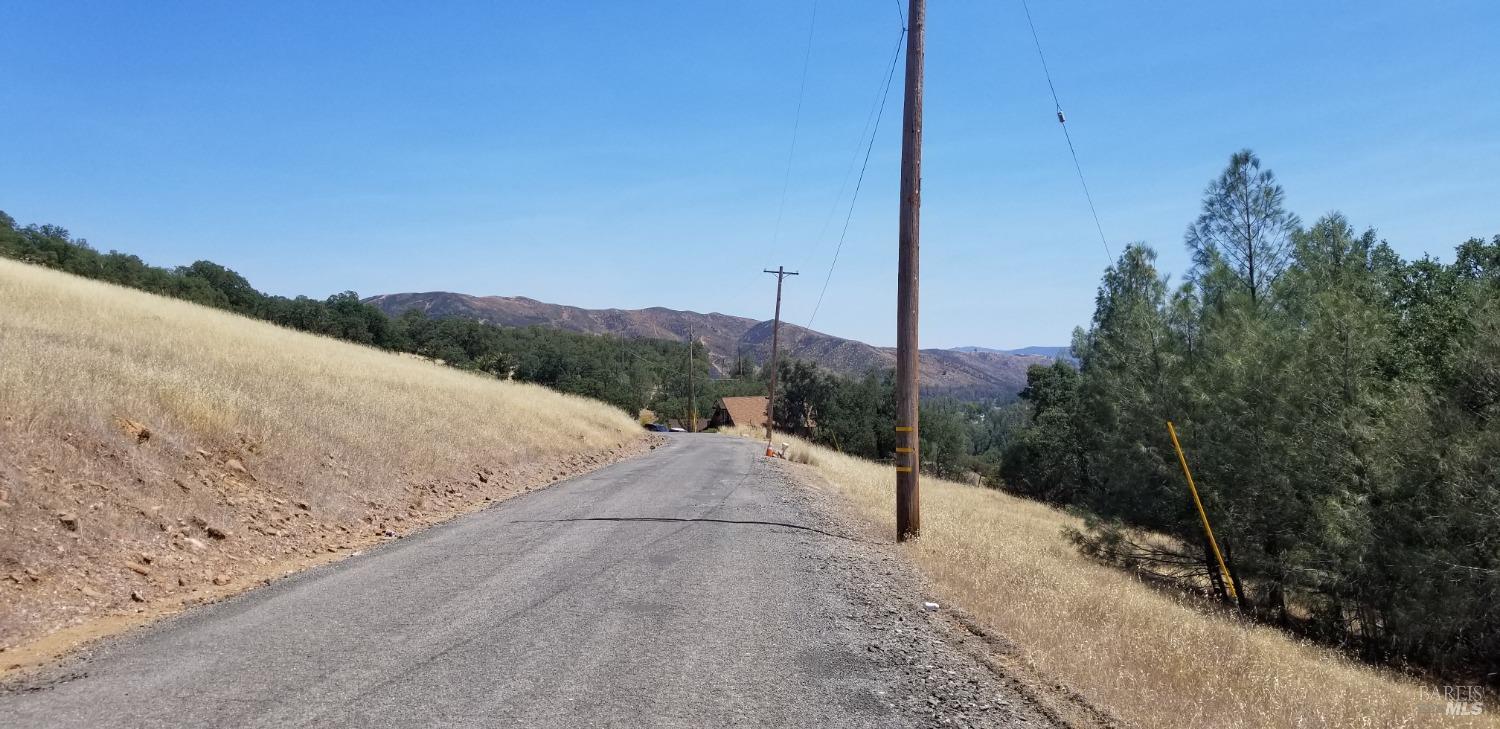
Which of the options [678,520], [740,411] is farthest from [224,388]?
[740,411]

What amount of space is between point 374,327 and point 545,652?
261 feet

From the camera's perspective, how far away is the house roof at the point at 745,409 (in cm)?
9325

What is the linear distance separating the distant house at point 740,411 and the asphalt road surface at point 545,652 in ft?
271

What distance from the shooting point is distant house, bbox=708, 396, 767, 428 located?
93312mm

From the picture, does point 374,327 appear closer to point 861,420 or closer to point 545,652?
point 861,420

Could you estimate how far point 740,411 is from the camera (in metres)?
94.5

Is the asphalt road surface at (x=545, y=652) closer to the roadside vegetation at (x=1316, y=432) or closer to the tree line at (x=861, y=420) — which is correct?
the roadside vegetation at (x=1316, y=432)

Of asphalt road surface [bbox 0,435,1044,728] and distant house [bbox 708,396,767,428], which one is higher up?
asphalt road surface [bbox 0,435,1044,728]

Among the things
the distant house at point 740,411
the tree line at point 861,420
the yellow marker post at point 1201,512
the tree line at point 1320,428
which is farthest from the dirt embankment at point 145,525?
the distant house at point 740,411

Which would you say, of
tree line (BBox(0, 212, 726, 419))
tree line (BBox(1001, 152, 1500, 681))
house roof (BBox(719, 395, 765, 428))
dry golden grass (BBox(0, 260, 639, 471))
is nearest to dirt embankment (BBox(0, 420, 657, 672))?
dry golden grass (BBox(0, 260, 639, 471))

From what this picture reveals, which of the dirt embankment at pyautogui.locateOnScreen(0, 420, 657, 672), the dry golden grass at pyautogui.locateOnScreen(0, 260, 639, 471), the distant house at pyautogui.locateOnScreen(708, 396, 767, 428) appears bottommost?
the distant house at pyautogui.locateOnScreen(708, 396, 767, 428)

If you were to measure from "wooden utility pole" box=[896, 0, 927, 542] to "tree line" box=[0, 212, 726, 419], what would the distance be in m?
44.9

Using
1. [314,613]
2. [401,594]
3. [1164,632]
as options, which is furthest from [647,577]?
[1164,632]

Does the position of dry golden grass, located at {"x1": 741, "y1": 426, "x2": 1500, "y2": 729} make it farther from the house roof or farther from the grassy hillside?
the house roof
